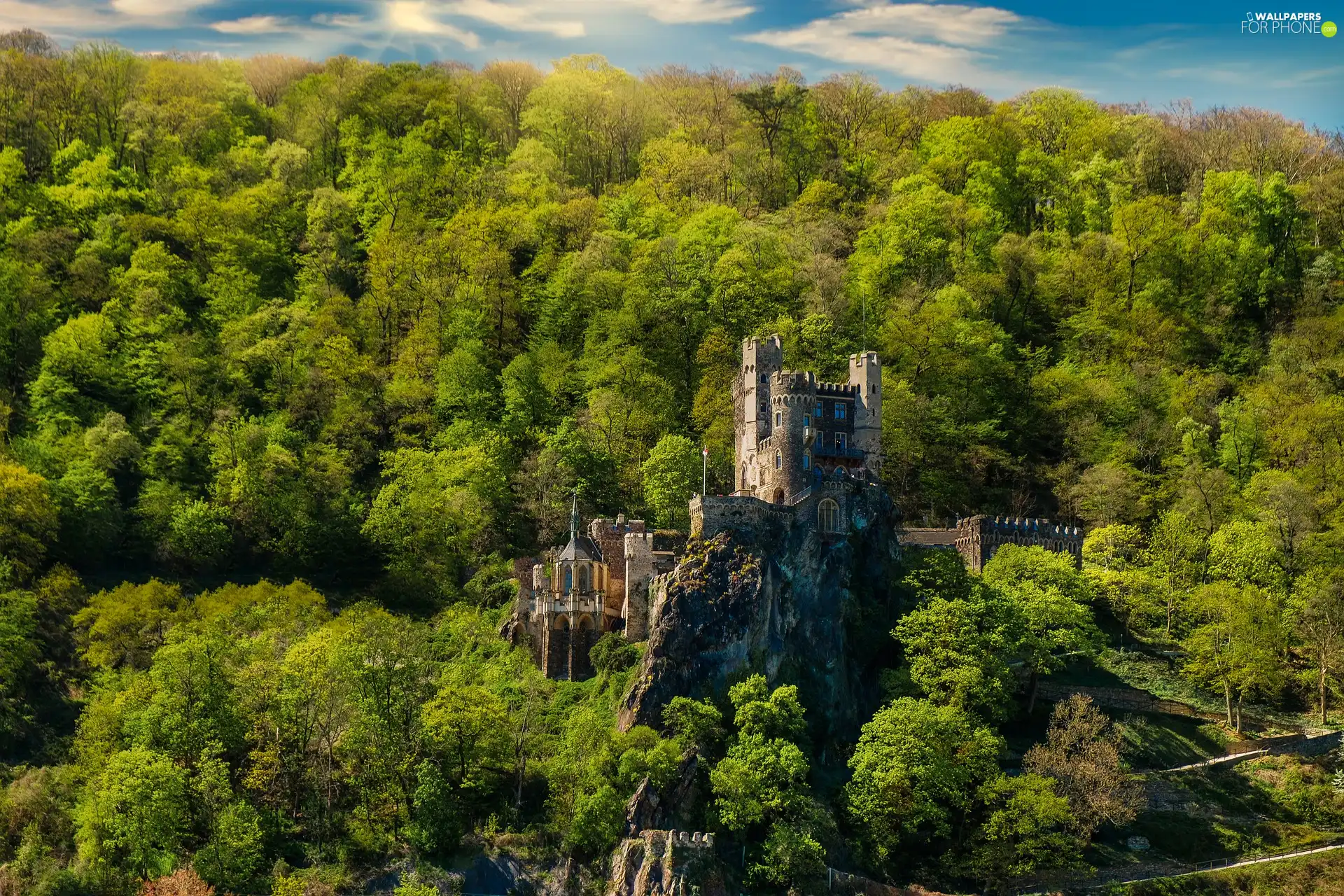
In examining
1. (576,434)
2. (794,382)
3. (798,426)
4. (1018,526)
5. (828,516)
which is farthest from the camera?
(576,434)

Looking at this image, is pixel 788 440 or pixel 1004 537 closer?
pixel 788 440

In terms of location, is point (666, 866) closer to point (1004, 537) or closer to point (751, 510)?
point (751, 510)

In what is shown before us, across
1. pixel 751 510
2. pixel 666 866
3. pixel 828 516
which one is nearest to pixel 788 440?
pixel 828 516

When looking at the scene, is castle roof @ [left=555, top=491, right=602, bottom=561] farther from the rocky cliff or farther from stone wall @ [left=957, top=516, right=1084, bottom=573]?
stone wall @ [left=957, top=516, right=1084, bottom=573]

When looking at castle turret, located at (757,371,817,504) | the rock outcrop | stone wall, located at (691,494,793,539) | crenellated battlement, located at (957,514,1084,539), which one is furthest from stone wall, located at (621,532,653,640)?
crenellated battlement, located at (957,514,1084,539)

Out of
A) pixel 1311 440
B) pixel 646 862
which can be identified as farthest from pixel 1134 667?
pixel 646 862

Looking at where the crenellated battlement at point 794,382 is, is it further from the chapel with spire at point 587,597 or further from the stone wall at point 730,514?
the chapel with spire at point 587,597
